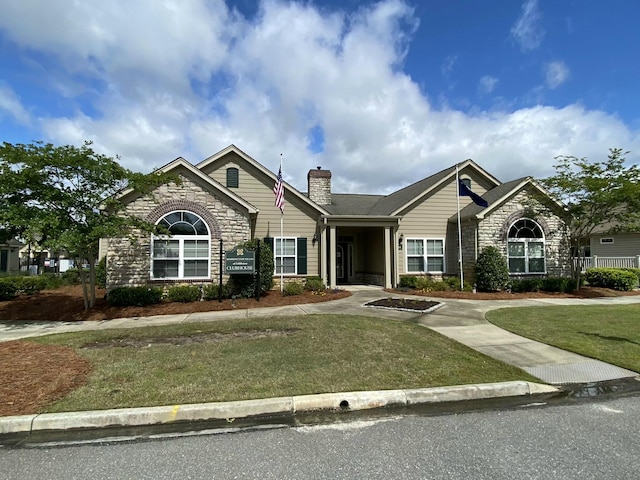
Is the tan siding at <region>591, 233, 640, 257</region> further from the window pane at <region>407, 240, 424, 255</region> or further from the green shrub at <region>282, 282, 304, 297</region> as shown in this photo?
the green shrub at <region>282, 282, 304, 297</region>

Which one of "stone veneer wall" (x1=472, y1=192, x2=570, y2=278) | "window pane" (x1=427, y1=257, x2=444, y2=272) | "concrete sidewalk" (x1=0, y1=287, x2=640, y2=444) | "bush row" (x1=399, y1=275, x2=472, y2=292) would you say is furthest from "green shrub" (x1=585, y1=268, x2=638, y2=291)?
"concrete sidewalk" (x1=0, y1=287, x2=640, y2=444)

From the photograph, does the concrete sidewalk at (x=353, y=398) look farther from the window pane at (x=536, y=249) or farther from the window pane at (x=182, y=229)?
the window pane at (x=536, y=249)

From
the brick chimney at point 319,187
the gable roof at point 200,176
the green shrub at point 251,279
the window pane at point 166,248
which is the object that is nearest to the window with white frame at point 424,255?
the brick chimney at point 319,187

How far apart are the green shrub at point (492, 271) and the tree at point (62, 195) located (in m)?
13.5

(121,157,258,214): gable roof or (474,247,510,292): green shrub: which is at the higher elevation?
(121,157,258,214): gable roof

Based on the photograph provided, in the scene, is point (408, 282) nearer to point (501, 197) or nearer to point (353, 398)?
point (501, 197)

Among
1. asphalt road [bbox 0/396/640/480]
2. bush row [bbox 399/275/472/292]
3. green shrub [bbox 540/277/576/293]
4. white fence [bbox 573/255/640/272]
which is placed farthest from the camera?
white fence [bbox 573/255/640/272]

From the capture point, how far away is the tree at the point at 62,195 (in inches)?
399

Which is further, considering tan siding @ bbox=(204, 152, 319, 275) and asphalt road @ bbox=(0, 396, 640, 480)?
tan siding @ bbox=(204, 152, 319, 275)

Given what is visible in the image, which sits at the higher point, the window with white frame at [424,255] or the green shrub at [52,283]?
the window with white frame at [424,255]

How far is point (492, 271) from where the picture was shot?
642 inches

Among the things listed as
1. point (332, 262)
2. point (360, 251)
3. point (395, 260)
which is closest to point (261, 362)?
point (332, 262)

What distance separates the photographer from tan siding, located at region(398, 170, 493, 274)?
18594 mm

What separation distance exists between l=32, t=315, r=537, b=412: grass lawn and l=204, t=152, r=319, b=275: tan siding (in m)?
8.53
